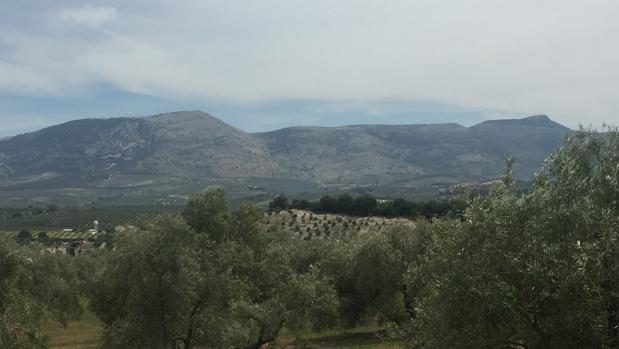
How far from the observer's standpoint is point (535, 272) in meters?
16.4

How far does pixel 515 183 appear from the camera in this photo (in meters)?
21.8

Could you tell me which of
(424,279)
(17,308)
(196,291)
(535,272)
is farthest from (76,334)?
(535,272)

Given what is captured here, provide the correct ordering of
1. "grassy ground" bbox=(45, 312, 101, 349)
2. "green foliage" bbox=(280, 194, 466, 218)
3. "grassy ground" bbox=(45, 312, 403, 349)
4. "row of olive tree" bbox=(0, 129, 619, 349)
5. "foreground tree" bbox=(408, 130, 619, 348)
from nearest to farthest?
"foreground tree" bbox=(408, 130, 619, 348)
"row of olive tree" bbox=(0, 129, 619, 349)
"grassy ground" bbox=(45, 312, 403, 349)
"grassy ground" bbox=(45, 312, 101, 349)
"green foliage" bbox=(280, 194, 466, 218)

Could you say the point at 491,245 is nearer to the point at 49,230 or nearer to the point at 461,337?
the point at 461,337

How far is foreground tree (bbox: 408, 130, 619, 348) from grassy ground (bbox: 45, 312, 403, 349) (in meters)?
21.6

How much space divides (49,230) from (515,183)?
206 m

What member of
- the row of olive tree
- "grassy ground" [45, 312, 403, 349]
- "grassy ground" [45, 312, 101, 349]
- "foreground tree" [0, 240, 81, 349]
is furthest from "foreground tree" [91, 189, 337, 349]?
"grassy ground" [45, 312, 101, 349]

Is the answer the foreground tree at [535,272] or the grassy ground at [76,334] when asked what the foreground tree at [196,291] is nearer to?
the foreground tree at [535,272]

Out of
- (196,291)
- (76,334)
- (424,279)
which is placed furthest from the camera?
(76,334)

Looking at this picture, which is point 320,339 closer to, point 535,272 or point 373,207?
point 535,272

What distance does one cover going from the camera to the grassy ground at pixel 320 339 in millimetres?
44556

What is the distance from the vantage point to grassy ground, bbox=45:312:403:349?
146ft

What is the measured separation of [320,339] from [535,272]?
121 ft

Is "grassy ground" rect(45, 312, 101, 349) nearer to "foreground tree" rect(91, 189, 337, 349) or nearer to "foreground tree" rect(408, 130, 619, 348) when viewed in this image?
"foreground tree" rect(91, 189, 337, 349)
